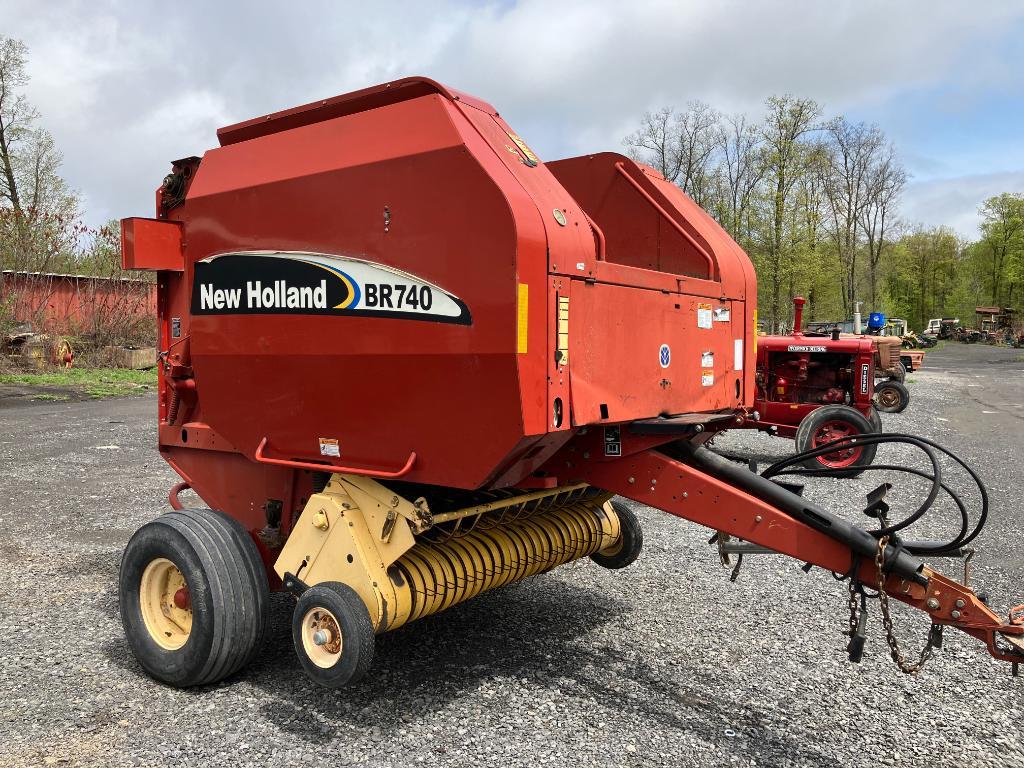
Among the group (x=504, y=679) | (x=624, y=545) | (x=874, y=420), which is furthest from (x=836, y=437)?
(x=504, y=679)

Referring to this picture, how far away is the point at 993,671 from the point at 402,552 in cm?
295

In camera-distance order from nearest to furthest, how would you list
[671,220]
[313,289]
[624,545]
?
[313,289]
[671,220]
[624,545]

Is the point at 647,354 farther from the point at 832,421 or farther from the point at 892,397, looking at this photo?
the point at 892,397

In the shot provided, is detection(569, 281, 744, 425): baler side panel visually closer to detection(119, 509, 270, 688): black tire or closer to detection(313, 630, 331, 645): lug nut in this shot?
detection(313, 630, 331, 645): lug nut

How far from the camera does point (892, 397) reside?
51.4 ft

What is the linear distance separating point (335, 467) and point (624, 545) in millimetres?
2035

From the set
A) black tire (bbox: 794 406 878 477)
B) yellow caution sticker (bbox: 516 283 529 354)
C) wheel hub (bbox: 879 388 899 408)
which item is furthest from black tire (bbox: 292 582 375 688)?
wheel hub (bbox: 879 388 899 408)

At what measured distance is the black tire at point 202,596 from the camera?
11.5ft

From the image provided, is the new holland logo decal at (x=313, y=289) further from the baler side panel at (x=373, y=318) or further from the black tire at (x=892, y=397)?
the black tire at (x=892, y=397)

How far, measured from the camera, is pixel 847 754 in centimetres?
315

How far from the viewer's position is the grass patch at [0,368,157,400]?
1675 centimetres

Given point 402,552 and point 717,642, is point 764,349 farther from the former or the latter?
point 402,552

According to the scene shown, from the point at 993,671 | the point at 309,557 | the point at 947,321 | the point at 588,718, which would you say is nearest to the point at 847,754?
the point at 588,718

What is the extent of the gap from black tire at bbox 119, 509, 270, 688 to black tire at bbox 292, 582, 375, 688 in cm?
Result: 39
